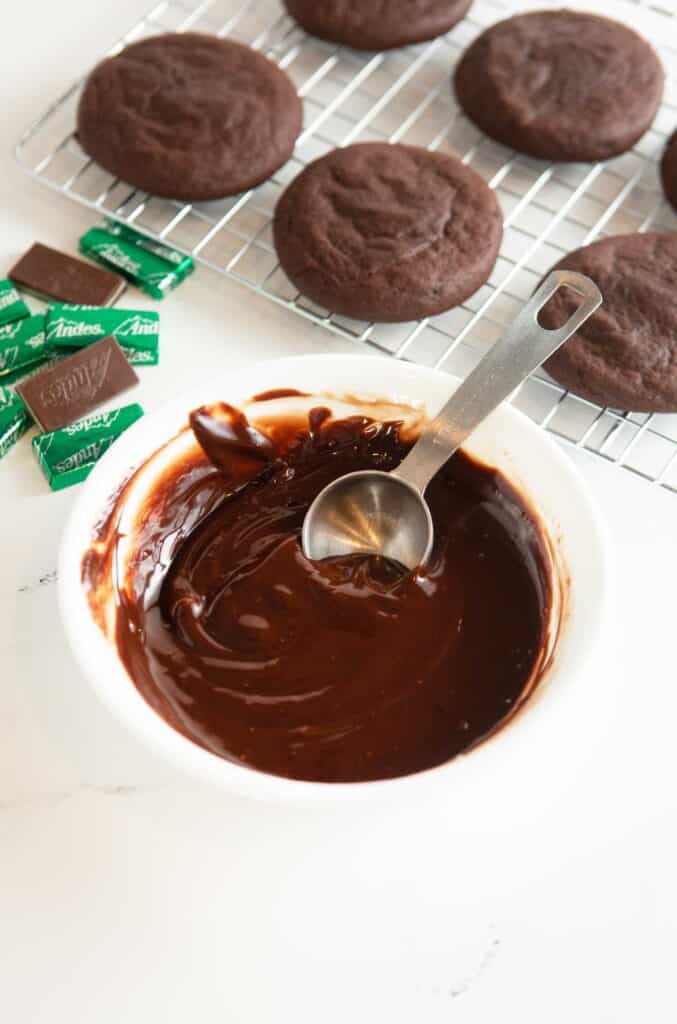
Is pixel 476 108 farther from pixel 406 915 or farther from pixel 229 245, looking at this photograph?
pixel 406 915

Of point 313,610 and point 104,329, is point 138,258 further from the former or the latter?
point 313,610

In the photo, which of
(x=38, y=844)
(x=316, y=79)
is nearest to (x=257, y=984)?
(x=38, y=844)

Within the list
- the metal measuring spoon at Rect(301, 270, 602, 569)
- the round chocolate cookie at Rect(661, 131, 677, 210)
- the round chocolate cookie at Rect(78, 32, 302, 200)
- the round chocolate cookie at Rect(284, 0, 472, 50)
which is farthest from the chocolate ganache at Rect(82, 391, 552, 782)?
the round chocolate cookie at Rect(284, 0, 472, 50)

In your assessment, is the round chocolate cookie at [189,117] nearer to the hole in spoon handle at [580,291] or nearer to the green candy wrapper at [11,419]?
the green candy wrapper at [11,419]

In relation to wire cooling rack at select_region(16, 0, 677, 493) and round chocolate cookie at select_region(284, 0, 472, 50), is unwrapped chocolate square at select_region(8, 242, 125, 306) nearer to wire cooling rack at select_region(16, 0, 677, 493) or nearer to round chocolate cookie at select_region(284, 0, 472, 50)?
wire cooling rack at select_region(16, 0, 677, 493)

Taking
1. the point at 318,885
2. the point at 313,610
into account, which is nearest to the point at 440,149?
the point at 313,610

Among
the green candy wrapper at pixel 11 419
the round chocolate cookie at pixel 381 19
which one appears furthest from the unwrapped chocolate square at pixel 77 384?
the round chocolate cookie at pixel 381 19
